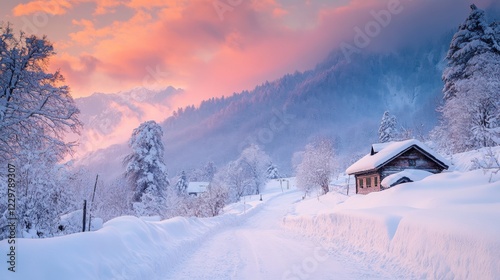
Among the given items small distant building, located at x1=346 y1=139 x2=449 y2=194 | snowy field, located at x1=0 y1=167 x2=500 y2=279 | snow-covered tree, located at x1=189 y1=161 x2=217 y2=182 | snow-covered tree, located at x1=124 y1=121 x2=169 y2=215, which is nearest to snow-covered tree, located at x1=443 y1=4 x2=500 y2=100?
small distant building, located at x1=346 y1=139 x2=449 y2=194

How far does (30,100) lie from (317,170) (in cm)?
4881

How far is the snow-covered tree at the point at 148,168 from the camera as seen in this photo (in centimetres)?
3281

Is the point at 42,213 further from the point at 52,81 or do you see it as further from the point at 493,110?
the point at 493,110

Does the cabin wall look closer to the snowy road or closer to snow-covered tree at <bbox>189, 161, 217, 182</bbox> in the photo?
the snowy road

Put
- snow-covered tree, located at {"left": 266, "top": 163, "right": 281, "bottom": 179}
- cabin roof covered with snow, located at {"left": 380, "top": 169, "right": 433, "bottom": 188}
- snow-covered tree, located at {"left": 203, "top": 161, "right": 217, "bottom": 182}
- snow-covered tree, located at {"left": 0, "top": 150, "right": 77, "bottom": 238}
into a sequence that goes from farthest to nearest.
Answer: snow-covered tree, located at {"left": 203, "top": 161, "right": 217, "bottom": 182} < snow-covered tree, located at {"left": 266, "top": 163, "right": 281, "bottom": 179} < cabin roof covered with snow, located at {"left": 380, "top": 169, "right": 433, "bottom": 188} < snow-covered tree, located at {"left": 0, "top": 150, "right": 77, "bottom": 238}

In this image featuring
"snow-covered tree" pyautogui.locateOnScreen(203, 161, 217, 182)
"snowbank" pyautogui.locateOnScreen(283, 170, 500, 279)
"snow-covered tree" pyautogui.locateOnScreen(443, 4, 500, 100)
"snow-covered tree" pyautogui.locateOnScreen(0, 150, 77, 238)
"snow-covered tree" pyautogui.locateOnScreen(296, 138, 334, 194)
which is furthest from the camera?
"snow-covered tree" pyautogui.locateOnScreen(203, 161, 217, 182)

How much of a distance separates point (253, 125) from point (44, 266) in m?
195

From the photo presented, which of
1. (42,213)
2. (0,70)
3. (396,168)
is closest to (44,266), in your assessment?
(42,213)

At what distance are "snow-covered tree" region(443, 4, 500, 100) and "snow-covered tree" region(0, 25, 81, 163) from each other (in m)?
39.0

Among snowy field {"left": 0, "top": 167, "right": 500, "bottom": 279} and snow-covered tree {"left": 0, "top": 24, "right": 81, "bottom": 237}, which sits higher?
snow-covered tree {"left": 0, "top": 24, "right": 81, "bottom": 237}

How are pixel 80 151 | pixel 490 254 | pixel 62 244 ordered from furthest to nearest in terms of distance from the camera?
1. pixel 80 151
2. pixel 62 244
3. pixel 490 254

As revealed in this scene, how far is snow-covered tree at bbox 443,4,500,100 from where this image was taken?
106ft

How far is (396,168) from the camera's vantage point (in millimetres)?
30172

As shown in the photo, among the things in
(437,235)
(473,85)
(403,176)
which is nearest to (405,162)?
(403,176)
